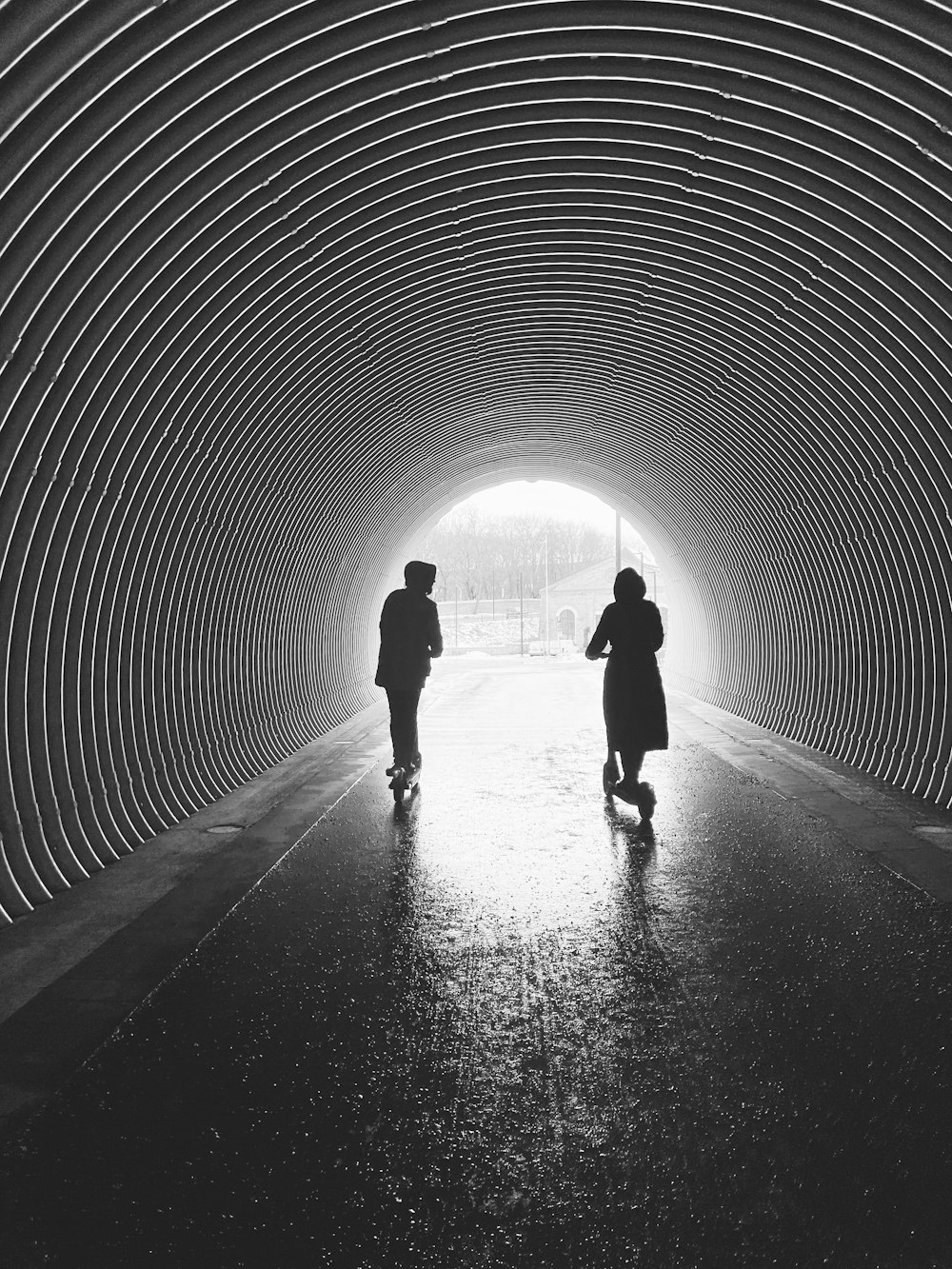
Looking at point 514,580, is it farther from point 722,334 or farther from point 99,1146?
point 99,1146

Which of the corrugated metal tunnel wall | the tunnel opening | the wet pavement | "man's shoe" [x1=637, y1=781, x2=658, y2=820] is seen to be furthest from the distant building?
the wet pavement

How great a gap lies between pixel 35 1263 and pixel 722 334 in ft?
30.5

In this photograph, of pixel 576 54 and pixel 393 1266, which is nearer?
pixel 393 1266

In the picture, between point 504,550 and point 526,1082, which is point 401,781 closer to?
point 526,1082

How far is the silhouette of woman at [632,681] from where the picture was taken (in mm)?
8297

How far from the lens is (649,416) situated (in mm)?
14055

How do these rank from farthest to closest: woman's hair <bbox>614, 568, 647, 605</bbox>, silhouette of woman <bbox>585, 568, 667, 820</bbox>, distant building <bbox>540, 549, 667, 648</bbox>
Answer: distant building <bbox>540, 549, 667, 648</bbox> < woman's hair <bbox>614, 568, 647, 605</bbox> < silhouette of woman <bbox>585, 568, 667, 820</bbox>

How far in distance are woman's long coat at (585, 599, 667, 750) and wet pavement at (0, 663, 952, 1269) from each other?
168cm

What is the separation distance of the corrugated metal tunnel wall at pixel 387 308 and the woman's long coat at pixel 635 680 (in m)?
2.29

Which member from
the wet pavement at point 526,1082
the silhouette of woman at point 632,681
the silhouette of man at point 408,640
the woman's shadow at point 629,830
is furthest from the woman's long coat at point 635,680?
the wet pavement at point 526,1082

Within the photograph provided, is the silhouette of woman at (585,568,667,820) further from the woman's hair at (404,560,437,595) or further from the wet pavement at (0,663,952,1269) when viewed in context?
the wet pavement at (0,663,952,1269)

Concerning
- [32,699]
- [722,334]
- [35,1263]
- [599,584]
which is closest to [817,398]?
[722,334]

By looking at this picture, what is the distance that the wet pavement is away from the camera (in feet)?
9.38

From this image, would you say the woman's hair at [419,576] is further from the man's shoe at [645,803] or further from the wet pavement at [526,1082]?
the wet pavement at [526,1082]
